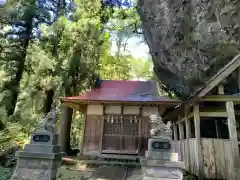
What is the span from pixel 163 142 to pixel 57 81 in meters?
8.57

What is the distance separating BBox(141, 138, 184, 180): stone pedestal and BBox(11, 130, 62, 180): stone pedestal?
10.1 ft

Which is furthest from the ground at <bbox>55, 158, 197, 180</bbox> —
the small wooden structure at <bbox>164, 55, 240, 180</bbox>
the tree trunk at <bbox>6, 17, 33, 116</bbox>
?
the tree trunk at <bbox>6, 17, 33, 116</bbox>

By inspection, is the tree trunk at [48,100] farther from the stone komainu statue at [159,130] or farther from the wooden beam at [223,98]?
the wooden beam at [223,98]

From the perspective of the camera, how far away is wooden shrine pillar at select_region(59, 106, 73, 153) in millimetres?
12977

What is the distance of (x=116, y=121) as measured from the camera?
11.8m

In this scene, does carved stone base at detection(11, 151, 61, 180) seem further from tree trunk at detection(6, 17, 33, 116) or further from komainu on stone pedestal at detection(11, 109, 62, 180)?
tree trunk at detection(6, 17, 33, 116)

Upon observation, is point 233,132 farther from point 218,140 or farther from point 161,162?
point 161,162

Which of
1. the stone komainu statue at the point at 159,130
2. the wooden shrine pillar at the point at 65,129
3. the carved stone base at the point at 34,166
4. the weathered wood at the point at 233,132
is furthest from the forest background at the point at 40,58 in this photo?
the weathered wood at the point at 233,132

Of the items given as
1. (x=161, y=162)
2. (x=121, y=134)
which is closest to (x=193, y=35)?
(x=121, y=134)

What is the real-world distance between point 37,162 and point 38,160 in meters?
0.07

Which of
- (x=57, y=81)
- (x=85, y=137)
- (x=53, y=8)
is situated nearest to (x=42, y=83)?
(x=57, y=81)

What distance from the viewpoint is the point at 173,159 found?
20.1 feet

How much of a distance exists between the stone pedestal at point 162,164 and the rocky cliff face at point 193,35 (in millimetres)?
7637

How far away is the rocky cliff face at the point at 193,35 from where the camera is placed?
10969 millimetres
